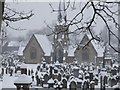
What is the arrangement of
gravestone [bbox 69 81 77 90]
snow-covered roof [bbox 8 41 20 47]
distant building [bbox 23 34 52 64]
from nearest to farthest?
gravestone [bbox 69 81 77 90]
distant building [bbox 23 34 52 64]
snow-covered roof [bbox 8 41 20 47]

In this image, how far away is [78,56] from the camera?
1314 inches

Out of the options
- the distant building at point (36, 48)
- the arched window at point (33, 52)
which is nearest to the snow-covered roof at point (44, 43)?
the distant building at point (36, 48)

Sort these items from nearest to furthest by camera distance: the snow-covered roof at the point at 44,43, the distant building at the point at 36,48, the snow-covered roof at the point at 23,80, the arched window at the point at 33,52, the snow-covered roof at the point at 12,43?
the snow-covered roof at the point at 23,80, the distant building at the point at 36,48, the snow-covered roof at the point at 44,43, the arched window at the point at 33,52, the snow-covered roof at the point at 12,43

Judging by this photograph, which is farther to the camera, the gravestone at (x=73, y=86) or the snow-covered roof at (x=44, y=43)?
the snow-covered roof at (x=44, y=43)

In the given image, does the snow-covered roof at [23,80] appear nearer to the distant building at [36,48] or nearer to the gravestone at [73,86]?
the gravestone at [73,86]

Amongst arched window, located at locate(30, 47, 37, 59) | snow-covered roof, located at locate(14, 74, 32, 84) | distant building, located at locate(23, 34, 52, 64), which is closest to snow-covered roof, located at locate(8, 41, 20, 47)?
distant building, located at locate(23, 34, 52, 64)

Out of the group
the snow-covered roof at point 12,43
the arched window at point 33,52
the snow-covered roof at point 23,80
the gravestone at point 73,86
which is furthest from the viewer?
the snow-covered roof at point 12,43

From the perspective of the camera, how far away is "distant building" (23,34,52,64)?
114 feet

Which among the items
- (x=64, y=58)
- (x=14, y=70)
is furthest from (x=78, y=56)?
(x=14, y=70)

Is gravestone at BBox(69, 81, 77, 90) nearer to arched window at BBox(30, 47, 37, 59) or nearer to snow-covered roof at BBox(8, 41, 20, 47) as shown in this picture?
arched window at BBox(30, 47, 37, 59)

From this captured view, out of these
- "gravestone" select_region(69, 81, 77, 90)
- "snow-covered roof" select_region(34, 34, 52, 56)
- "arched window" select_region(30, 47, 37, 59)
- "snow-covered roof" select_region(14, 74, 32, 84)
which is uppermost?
"snow-covered roof" select_region(34, 34, 52, 56)

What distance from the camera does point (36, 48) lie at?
36.3m

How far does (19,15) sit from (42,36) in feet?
103

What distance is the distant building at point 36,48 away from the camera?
34844 mm
